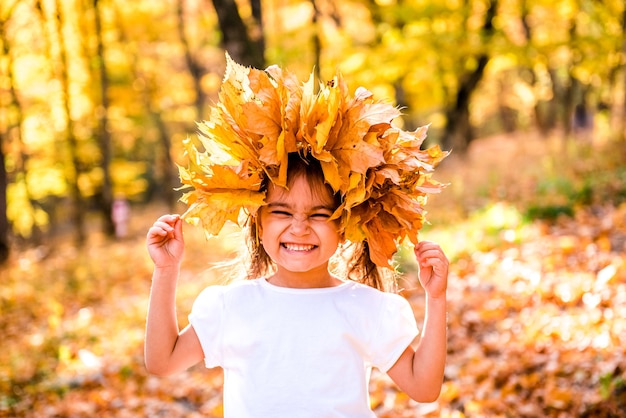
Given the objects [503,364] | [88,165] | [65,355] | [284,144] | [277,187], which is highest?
[284,144]

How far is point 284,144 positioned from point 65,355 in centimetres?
534

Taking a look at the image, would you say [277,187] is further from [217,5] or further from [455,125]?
[455,125]

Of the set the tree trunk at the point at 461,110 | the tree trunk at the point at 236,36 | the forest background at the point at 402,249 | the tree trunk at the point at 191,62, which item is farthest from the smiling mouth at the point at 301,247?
the tree trunk at the point at 191,62

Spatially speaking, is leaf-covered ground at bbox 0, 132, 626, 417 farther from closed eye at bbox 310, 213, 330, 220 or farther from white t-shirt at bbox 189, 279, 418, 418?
closed eye at bbox 310, 213, 330, 220

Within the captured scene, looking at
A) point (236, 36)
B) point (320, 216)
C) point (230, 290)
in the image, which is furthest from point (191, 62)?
point (320, 216)

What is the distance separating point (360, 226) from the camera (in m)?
2.28

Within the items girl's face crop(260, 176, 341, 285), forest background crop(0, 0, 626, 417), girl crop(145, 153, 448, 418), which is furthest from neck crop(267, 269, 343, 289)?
forest background crop(0, 0, 626, 417)

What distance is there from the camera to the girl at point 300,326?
7.30 ft

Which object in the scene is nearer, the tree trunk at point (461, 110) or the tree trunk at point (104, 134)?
the tree trunk at point (104, 134)

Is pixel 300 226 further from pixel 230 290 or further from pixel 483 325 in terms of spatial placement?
pixel 483 325

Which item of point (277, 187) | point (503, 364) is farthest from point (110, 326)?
point (277, 187)

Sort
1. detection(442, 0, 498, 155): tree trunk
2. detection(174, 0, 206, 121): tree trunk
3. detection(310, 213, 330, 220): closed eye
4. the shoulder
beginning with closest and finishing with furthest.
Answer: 1. detection(310, 213, 330, 220): closed eye
2. the shoulder
3. detection(442, 0, 498, 155): tree trunk
4. detection(174, 0, 206, 121): tree trunk

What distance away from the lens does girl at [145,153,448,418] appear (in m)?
2.22

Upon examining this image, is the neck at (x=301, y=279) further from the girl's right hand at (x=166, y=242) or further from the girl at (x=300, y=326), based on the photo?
the girl's right hand at (x=166, y=242)
